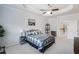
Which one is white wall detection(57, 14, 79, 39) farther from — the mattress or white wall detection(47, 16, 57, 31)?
the mattress

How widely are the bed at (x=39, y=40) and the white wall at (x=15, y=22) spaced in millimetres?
128

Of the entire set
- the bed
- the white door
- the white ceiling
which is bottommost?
the bed

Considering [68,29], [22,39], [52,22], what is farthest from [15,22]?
[68,29]

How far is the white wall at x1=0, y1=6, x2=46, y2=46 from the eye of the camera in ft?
6.05

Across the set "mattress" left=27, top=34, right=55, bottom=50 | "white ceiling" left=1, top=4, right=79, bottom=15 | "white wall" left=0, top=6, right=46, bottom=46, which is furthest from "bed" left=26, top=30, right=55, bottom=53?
"white ceiling" left=1, top=4, right=79, bottom=15

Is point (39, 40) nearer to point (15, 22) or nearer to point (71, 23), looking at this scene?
point (15, 22)

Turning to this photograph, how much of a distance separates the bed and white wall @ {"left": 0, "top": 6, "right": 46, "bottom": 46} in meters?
0.13

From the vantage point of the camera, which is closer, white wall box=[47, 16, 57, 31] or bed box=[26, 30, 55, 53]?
bed box=[26, 30, 55, 53]

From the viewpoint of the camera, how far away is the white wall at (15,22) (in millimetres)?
1845

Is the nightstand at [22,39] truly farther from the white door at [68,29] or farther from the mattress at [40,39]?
the white door at [68,29]

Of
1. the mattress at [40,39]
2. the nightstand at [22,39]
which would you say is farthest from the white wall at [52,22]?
the nightstand at [22,39]

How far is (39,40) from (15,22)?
682 millimetres

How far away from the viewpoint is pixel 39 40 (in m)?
1.87
